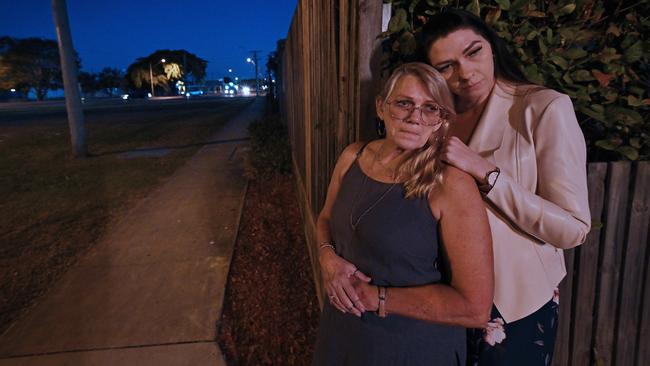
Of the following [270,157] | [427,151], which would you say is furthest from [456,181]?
[270,157]

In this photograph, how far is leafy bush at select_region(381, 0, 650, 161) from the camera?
1740 millimetres

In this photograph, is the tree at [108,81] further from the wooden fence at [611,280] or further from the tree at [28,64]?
the wooden fence at [611,280]

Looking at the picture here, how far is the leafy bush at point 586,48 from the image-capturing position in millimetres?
1740

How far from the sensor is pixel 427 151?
4.18ft

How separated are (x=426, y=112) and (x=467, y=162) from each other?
0.67ft

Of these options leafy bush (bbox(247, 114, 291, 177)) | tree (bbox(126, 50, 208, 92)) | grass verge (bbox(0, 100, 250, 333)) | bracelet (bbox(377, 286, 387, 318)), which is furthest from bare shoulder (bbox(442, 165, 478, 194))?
tree (bbox(126, 50, 208, 92))

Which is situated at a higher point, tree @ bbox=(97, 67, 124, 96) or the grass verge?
tree @ bbox=(97, 67, 124, 96)

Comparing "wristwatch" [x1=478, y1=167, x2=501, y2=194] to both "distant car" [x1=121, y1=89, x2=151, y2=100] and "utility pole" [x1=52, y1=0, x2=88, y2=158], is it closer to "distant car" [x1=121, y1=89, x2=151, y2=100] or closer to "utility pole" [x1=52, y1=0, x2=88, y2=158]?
"utility pole" [x1=52, y1=0, x2=88, y2=158]

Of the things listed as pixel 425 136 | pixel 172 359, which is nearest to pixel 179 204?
pixel 172 359

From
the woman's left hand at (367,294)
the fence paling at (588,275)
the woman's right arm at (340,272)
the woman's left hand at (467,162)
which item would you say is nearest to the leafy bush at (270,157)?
the woman's right arm at (340,272)

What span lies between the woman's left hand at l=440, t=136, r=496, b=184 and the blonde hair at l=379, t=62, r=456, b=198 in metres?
0.03

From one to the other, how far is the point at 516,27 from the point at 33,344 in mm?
3587

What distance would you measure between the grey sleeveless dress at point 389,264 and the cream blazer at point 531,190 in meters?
0.22

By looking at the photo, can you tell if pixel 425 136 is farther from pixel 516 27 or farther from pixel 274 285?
pixel 274 285
